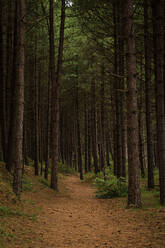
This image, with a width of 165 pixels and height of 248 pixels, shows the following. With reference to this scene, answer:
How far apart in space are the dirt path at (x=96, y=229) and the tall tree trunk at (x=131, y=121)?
0.74m

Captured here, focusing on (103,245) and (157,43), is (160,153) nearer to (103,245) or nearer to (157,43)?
(157,43)

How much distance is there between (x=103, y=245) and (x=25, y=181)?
894 centimetres

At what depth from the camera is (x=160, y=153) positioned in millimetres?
9125

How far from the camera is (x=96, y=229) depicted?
268 inches

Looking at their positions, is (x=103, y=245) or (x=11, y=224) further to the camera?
(x=11, y=224)

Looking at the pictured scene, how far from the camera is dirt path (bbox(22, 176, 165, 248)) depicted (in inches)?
215

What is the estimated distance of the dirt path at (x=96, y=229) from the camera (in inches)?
215

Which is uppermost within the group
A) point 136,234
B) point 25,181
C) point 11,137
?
point 11,137

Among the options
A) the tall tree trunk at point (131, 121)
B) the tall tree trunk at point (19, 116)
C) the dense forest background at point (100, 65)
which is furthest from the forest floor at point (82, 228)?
the dense forest background at point (100, 65)

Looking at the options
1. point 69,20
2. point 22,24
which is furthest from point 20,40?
point 69,20

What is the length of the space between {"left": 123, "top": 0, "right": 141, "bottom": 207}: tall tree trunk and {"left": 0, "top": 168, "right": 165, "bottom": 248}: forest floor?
719mm

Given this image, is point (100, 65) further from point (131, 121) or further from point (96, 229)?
point (96, 229)

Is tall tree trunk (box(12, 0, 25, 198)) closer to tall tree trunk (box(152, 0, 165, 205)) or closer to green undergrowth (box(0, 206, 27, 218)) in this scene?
green undergrowth (box(0, 206, 27, 218))

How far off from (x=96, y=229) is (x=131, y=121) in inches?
160
